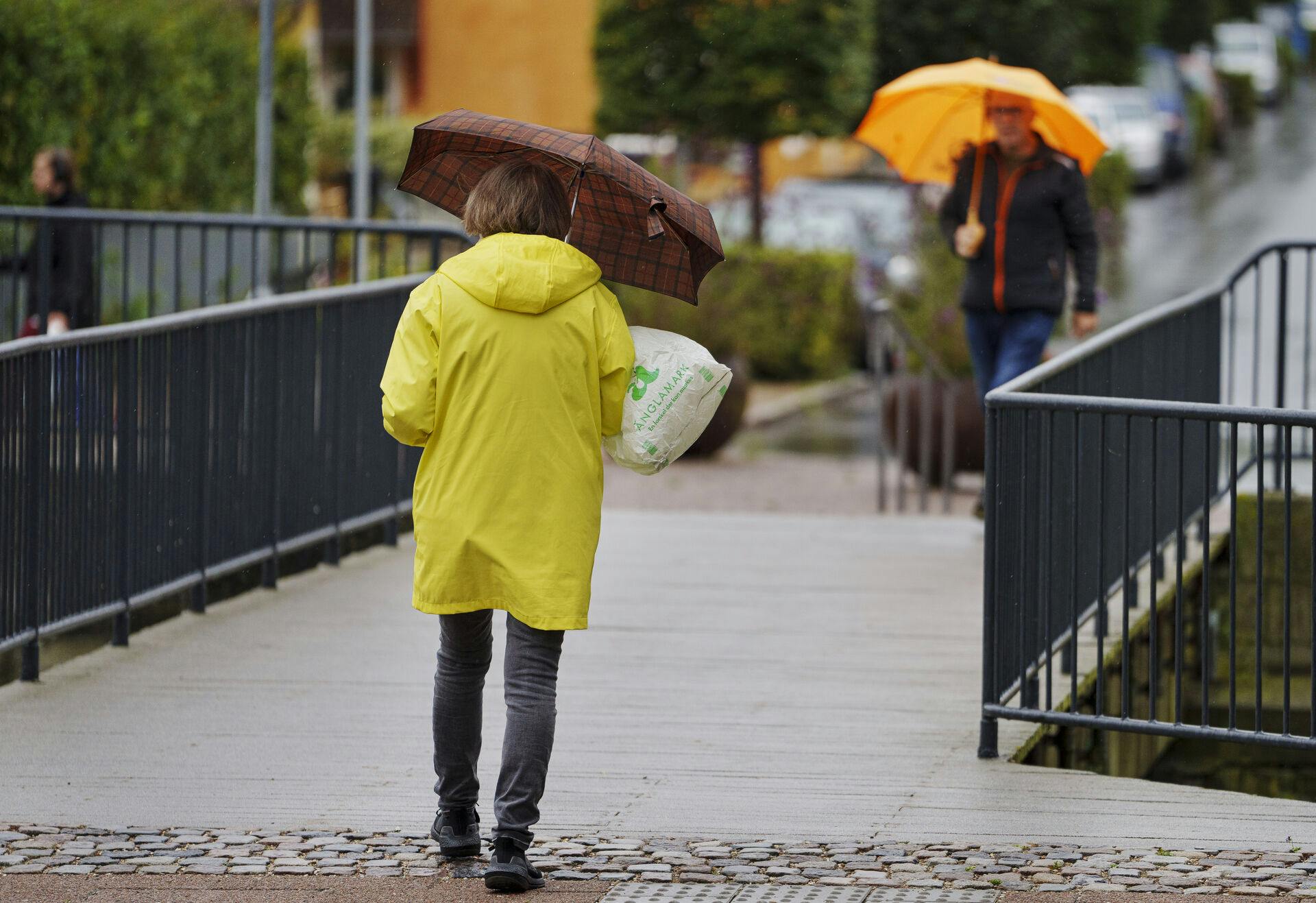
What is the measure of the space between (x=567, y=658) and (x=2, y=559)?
1889 millimetres

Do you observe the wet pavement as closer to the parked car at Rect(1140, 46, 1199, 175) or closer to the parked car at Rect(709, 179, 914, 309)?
the parked car at Rect(1140, 46, 1199, 175)

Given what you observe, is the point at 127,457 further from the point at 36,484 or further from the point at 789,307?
the point at 789,307

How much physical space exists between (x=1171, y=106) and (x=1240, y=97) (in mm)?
11441

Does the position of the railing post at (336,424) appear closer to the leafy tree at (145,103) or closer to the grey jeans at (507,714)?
the grey jeans at (507,714)

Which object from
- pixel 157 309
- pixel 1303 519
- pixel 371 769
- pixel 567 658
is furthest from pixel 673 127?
pixel 371 769

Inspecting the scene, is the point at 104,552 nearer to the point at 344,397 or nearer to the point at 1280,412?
the point at 344,397

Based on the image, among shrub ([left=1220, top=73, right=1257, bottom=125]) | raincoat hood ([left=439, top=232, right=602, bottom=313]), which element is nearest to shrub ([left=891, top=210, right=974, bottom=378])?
raincoat hood ([left=439, top=232, right=602, bottom=313])

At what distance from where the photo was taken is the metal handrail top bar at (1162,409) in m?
5.39

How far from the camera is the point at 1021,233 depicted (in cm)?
878

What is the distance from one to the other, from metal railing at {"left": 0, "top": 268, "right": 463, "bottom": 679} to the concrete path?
0.76 ft

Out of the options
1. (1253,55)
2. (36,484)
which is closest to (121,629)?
(36,484)

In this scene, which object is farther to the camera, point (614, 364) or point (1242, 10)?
point (1242, 10)

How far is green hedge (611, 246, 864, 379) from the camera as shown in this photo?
2133 cm

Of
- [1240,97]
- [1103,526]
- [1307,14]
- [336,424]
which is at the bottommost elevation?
[1103,526]
